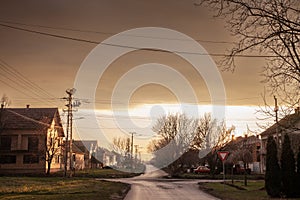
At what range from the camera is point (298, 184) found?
74.4 feet

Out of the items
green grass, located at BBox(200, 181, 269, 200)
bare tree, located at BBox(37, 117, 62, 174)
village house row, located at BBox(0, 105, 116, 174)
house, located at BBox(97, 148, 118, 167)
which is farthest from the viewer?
house, located at BBox(97, 148, 118, 167)

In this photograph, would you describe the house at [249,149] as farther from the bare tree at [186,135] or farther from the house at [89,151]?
the house at [89,151]

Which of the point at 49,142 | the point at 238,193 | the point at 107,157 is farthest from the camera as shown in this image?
the point at 107,157

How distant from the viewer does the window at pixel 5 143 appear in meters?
64.4

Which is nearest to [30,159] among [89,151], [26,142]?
[26,142]

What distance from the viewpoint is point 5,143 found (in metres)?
64.9

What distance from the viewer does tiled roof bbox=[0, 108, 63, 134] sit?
64688 mm

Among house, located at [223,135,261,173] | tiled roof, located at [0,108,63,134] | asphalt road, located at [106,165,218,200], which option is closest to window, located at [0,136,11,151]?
tiled roof, located at [0,108,63,134]

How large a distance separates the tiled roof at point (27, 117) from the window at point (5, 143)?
68.9 inches

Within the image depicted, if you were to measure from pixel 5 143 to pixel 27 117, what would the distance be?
17.1 ft

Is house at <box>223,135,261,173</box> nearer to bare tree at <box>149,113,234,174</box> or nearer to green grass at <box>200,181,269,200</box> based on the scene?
bare tree at <box>149,113,234,174</box>

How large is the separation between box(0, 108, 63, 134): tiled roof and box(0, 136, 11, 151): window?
1.75 metres

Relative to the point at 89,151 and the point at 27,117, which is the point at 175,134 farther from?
the point at 89,151

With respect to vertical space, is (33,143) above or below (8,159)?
above
